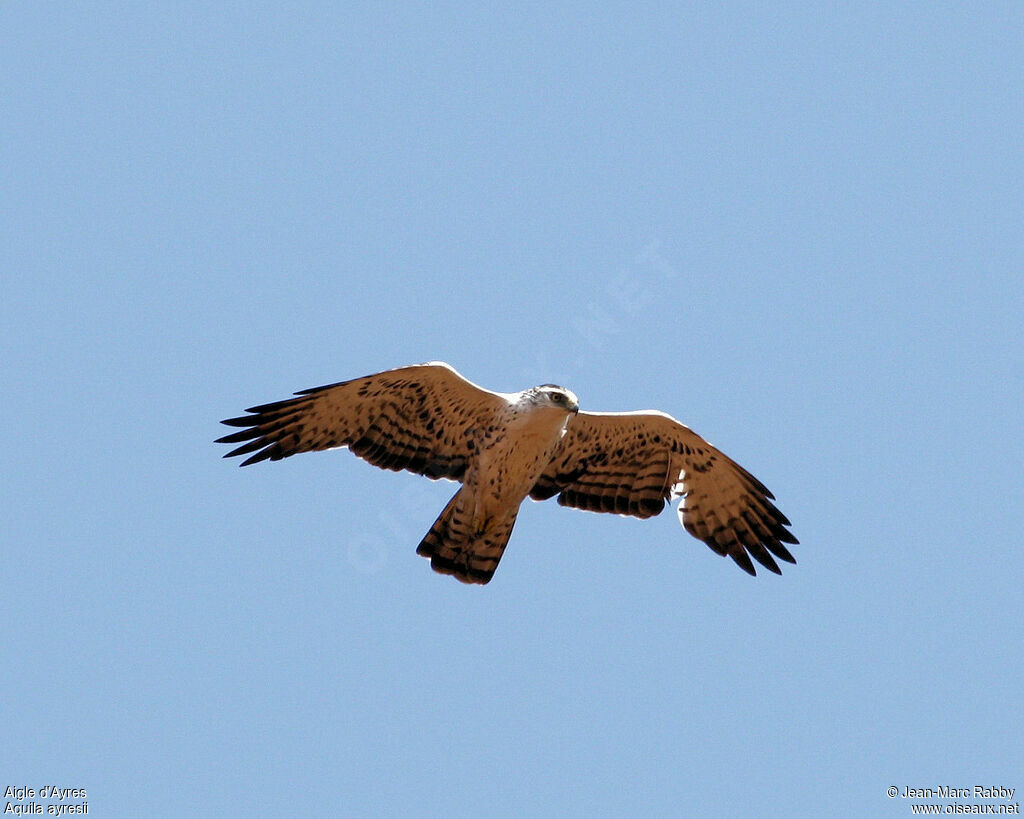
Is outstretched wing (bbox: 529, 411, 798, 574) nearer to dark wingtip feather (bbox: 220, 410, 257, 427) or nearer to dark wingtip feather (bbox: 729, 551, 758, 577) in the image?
dark wingtip feather (bbox: 729, 551, 758, 577)

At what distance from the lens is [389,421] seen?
12023 mm

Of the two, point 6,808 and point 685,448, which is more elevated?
point 685,448

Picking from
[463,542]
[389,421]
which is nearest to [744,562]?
[463,542]

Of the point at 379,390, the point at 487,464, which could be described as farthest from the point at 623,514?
the point at 379,390

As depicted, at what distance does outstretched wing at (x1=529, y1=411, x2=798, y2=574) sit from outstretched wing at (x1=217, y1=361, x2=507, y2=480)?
39.2 inches

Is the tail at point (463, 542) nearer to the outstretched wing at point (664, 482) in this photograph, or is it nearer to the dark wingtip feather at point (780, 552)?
the outstretched wing at point (664, 482)

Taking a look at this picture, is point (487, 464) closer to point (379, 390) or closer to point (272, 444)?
point (379, 390)

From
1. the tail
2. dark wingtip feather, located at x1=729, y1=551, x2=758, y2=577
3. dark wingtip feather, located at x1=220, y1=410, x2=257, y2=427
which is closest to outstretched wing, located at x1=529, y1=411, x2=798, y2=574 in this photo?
dark wingtip feather, located at x1=729, y1=551, x2=758, y2=577

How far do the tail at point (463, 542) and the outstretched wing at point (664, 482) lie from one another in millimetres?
783

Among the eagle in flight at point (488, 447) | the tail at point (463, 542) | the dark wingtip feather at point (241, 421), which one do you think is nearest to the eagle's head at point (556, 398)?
the eagle in flight at point (488, 447)

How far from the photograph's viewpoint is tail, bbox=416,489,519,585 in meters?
12.0

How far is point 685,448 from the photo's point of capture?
12.7 metres

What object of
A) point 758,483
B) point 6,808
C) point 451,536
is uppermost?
point 758,483

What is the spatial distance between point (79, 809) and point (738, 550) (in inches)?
253
